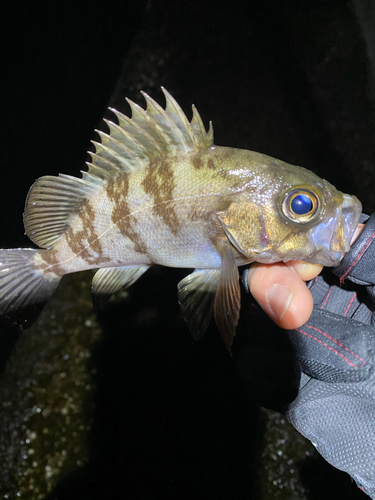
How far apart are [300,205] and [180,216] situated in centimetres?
34

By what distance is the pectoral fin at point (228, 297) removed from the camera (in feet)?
2.62

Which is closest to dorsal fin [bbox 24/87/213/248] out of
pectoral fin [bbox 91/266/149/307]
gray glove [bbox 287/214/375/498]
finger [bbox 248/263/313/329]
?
pectoral fin [bbox 91/266/149/307]

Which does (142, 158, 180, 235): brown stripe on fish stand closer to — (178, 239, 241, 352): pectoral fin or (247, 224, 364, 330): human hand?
(178, 239, 241, 352): pectoral fin

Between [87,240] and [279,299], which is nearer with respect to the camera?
[279,299]

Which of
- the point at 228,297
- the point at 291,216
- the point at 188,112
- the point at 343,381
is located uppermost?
the point at 188,112

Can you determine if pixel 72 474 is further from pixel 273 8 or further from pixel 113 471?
pixel 273 8

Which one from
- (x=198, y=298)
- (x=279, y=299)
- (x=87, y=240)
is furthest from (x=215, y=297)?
(x=87, y=240)

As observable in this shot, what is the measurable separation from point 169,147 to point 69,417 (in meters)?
1.85

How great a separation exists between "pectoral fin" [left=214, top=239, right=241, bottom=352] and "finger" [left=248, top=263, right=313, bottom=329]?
0.46 feet

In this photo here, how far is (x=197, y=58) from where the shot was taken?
237 centimetres

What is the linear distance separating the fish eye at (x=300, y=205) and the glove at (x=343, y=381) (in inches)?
8.8

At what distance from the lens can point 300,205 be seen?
2.60 ft

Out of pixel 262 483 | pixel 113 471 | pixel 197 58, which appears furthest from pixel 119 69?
pixel 262 483

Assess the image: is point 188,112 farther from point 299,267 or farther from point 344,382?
point 344,382
